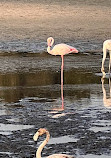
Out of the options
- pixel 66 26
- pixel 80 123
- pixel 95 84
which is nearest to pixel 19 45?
pixel 66 26

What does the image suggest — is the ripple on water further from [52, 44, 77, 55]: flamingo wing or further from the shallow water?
[52, 44, 77, 55]: flamingo wing

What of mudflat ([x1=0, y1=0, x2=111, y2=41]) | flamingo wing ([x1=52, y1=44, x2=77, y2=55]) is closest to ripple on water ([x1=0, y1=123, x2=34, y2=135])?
flamingo wing ([x1=52, y1=44, x2=77, y2=55])

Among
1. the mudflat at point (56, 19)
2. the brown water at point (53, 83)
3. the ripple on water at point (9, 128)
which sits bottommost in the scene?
the ripple on water at point (9, 128)

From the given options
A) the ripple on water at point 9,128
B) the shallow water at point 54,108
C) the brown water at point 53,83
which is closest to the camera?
the shallow water at point 54,108

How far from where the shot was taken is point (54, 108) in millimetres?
10148

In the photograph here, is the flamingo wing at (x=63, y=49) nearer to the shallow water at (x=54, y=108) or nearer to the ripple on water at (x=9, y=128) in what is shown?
the shallow water at (x=54, y=108)

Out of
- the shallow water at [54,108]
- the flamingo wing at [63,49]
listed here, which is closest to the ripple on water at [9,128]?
the shallow water at [54,108]

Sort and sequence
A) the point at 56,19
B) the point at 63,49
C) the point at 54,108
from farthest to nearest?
the point at 56,19 → the point at 63,49 → the point at 54,108

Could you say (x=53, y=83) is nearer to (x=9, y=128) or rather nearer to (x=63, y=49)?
(x=63, y=49)

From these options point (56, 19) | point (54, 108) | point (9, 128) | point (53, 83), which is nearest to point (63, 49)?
point (53, 83)

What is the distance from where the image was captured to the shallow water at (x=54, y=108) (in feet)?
24.8

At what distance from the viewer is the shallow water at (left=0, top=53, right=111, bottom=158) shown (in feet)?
24.8

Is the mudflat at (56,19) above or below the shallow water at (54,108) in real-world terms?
above

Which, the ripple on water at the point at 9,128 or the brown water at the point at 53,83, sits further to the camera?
the ripple on water at the point at 9,128
